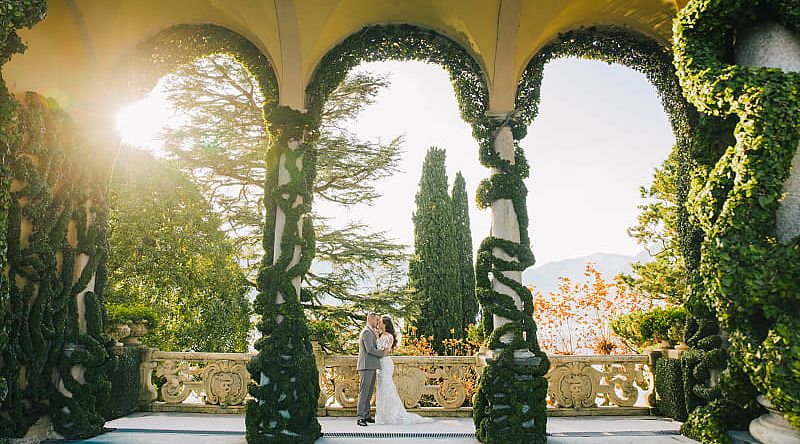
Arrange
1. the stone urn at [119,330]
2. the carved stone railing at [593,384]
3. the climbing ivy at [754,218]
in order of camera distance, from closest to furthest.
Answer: the climbing ivy at [754,218], the stone urn at [119,330], the carved stone railing at [593,384]

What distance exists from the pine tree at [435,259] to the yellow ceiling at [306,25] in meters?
8.44

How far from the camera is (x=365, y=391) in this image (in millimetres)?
6020

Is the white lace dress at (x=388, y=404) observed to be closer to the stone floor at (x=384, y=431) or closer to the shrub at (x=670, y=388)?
the stone floor at (x=384, y=431)

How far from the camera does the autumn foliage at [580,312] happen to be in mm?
8602

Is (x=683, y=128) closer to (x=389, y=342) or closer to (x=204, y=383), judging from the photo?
(x=389, y=342)

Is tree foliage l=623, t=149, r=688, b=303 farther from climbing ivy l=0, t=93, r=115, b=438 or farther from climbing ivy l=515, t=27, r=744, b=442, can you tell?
climbing ivy l=0, t=93, r=115, b=438

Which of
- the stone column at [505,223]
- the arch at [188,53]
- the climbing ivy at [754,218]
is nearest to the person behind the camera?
the climbing ivy at [754,218]

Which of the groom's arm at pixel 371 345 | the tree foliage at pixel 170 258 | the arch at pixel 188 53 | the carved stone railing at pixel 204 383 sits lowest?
the carved stone railing at pixel 204 383

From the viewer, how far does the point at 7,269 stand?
4379 mm

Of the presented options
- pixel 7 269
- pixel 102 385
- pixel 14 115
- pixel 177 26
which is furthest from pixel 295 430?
pixel 177 26

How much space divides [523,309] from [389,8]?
4.22 m

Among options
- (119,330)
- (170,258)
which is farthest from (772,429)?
(170,258)

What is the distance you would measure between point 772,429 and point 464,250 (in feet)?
38.3

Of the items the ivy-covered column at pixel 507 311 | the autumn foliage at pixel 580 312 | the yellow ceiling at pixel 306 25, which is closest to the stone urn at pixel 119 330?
the yellow ceiling at pixel 306 25
